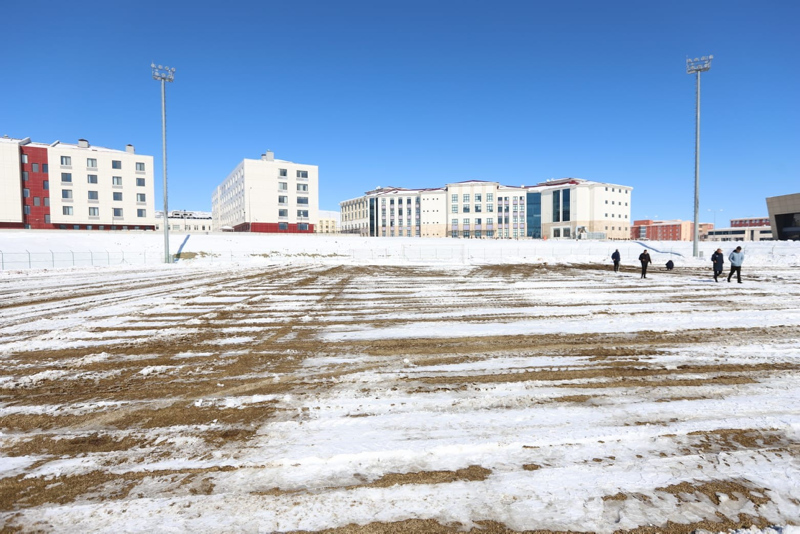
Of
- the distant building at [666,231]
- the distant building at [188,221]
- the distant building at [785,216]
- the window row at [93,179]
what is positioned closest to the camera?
the window row at [93,179]

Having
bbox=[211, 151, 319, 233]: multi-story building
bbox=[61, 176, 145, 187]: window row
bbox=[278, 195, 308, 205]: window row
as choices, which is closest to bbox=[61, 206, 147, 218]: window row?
bbox=[61, 176, 145, 187]: window row

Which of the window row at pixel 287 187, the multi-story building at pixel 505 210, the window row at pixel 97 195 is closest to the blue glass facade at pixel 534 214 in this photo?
the multi-story building at pixel 505 210

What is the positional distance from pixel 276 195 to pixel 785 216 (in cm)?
8332

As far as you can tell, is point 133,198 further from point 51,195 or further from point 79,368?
point 79,368

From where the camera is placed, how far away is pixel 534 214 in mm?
101562

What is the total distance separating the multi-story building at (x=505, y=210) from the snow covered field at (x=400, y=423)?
3559 inches

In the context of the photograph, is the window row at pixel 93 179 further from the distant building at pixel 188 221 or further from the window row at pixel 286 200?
the distant building at pixel 188 221

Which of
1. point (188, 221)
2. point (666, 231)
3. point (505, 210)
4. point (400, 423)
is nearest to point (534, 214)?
point (505, 210)

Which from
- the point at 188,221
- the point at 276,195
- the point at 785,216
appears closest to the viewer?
the point at 785,216

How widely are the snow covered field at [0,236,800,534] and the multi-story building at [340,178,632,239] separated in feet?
297

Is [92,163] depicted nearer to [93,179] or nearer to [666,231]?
[93,179]

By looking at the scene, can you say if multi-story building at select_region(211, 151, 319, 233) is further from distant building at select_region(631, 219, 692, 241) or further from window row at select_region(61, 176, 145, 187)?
distant building at select_region(631, 219, 692, 241)

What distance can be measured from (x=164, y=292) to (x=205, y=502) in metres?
13.8

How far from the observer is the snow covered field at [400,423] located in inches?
112
